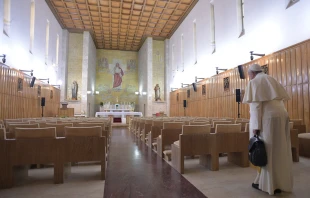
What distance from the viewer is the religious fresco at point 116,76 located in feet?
77.4

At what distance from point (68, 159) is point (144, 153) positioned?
2369mm

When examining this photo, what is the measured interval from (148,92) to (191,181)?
17.1 meters

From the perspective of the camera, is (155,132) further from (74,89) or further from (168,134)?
(74,89)

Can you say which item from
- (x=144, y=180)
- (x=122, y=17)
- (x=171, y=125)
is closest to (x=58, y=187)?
(x=144, y=180)

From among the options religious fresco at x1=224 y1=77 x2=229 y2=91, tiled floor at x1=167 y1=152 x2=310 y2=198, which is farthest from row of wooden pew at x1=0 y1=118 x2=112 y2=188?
religious fresco at x1=224 y1=77 x2=229 y2=91

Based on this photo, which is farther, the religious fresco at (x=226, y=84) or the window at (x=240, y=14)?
the religious fresco at (x=226, y=84)

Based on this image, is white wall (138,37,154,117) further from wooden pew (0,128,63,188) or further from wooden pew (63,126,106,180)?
wooden pew (0,128,63,188)

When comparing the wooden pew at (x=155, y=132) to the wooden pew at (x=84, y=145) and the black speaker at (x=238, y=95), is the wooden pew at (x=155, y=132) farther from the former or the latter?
the black speaker at (x=238, y=95)

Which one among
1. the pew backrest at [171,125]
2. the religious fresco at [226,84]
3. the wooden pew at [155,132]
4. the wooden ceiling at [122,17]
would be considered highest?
the wooden ceiling at [122,17]

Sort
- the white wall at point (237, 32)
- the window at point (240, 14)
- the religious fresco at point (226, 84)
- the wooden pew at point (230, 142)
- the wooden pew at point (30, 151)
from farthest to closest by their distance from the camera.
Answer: the religious fresco at point (226, 84) → the window at point (240, 14) → the white wall at point (237, 32) → the wooden pew at point (230, 142) → the wooden pew at point (30, 151)

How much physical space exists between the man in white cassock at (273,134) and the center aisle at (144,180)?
894mm

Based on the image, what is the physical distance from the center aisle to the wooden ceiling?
508 inches

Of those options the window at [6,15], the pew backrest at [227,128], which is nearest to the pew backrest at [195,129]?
the pew backrest at [227,128]

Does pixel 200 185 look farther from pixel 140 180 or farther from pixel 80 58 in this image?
pixel 80 58
